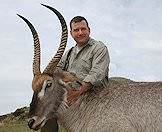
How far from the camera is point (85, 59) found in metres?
12.9

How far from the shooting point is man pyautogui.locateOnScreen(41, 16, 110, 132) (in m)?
12.3

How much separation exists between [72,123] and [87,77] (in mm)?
1253

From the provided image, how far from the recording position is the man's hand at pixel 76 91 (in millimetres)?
12218

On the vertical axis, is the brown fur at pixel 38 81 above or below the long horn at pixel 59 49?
below

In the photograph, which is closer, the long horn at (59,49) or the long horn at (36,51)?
the long horn at (59,49)

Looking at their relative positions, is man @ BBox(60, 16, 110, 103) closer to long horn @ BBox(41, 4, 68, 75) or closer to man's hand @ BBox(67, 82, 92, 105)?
man's hand @ BBox(67, 82, 92, 105)

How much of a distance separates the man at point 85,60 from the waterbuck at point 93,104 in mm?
240

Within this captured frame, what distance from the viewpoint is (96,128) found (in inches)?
453

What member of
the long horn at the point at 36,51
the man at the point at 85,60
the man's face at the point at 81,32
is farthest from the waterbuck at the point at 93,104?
the man's face at the point at 81,32

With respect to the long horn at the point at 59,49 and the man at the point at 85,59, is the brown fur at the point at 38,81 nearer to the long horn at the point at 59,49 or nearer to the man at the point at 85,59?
the long horn at the point at 59,49

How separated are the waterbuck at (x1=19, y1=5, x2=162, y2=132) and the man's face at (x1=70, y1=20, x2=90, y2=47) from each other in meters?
0.74

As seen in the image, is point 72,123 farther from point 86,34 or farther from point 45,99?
point 86,34

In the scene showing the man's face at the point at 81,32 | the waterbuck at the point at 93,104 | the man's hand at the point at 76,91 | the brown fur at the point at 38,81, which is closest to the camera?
the waterbuck at the point at 93,104

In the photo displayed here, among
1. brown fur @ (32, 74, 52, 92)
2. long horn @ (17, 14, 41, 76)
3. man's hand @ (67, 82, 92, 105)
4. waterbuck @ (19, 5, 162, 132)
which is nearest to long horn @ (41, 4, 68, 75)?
waterbuck @ (19, 5, 162, 132)
